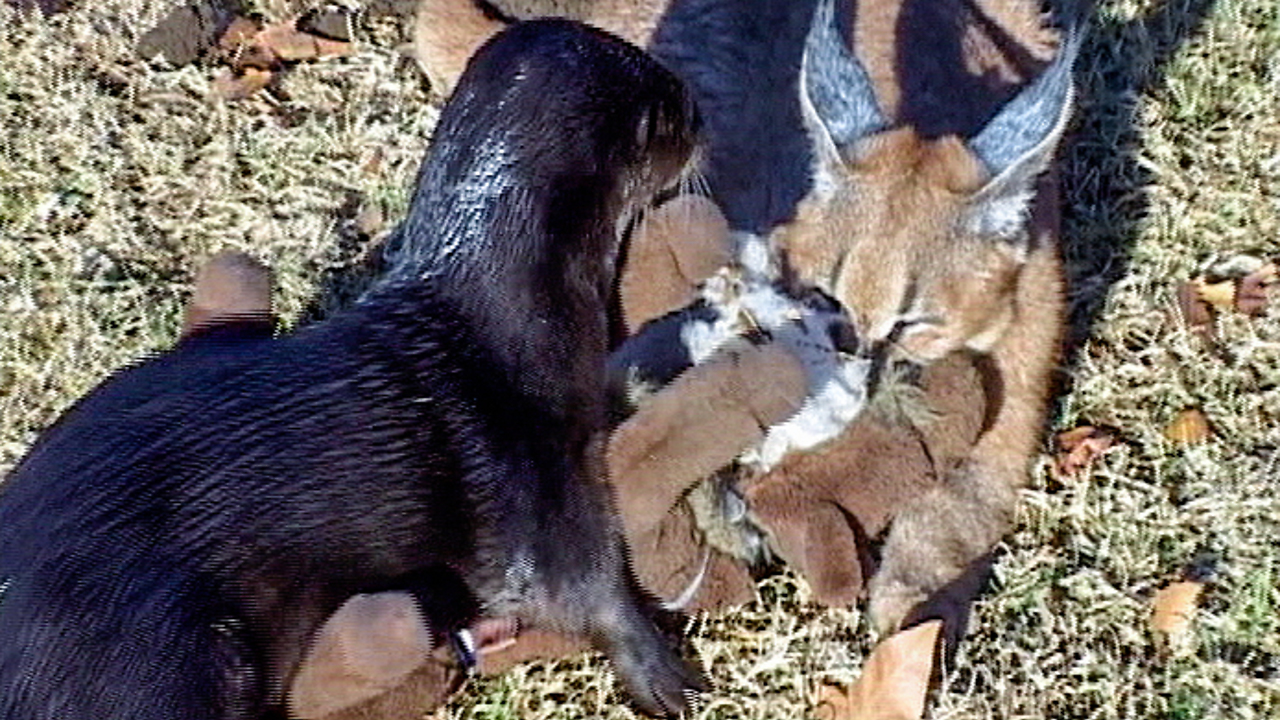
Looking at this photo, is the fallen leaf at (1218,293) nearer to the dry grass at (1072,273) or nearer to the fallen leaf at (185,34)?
the dry grass at (1072,273)

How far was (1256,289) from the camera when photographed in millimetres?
5070

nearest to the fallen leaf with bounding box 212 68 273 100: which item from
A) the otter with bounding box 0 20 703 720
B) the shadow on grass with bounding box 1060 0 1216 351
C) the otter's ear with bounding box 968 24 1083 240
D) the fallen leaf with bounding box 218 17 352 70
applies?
the fallen leaf with bounding box 218 17 352 70

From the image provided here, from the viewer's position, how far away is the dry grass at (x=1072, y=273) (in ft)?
14.2

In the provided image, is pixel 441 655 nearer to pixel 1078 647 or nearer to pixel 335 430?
pixel 335 430

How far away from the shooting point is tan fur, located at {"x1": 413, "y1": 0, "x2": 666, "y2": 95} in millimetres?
5520

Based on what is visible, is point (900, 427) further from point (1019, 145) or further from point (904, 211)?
point (1019, 145)

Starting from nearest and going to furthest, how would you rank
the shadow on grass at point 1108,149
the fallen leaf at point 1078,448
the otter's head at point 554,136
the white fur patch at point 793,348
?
1. the otter's head at point 554,136
2. the white fur patch at point 793,348
3. the fallen leaf at point 1078,448
4. the shadow on grass at point 1108,149

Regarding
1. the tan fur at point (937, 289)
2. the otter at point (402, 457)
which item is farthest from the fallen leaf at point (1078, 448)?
the otter at point (402, 457)

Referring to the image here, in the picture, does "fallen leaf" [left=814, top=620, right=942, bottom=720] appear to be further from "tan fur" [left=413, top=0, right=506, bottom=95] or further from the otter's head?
"tan fur" [left=413, top=0, right=506, bottom=95]

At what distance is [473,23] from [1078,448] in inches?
73.9

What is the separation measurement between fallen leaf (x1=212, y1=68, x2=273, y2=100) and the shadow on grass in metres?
2.03

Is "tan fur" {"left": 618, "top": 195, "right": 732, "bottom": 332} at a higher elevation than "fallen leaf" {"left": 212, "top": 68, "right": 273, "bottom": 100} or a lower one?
higher

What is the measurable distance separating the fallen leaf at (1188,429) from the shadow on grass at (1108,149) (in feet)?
0.99

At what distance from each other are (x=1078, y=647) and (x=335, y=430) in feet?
5.24
